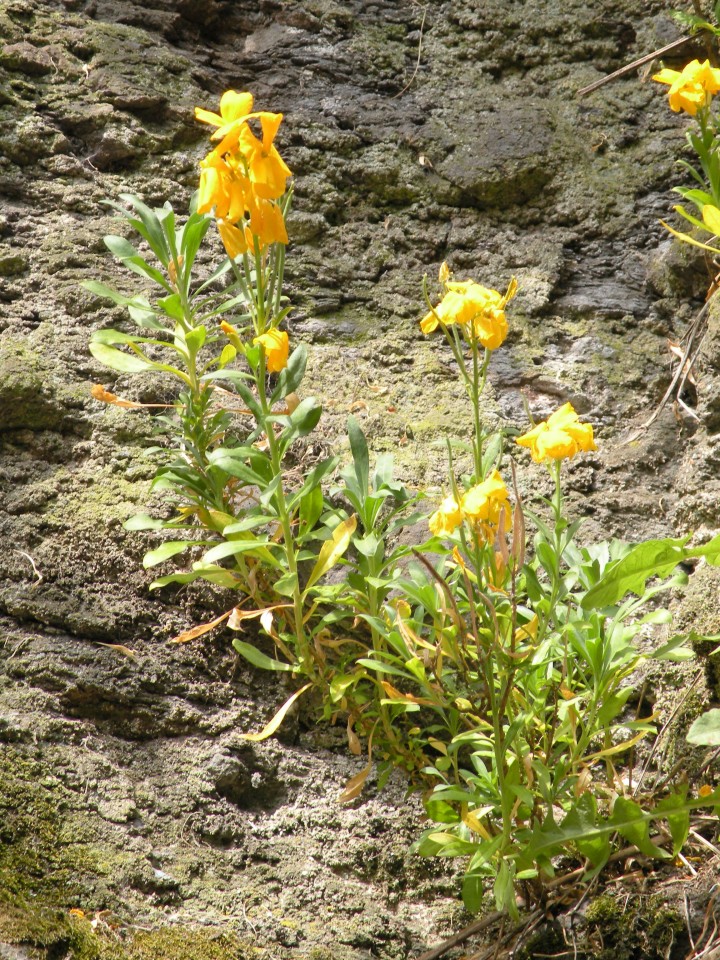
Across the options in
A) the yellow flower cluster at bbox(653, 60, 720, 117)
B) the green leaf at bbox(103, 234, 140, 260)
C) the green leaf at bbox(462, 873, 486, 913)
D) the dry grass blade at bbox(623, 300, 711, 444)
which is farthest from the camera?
the dry grass blade at bbox(623, 300, 711, 444)

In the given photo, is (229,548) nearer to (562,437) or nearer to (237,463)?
(237,463)

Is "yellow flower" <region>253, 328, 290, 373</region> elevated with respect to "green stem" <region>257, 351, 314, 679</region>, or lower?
elevated

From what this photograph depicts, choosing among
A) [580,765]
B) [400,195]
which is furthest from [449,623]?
[400,195]

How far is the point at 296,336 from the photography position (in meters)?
2.26

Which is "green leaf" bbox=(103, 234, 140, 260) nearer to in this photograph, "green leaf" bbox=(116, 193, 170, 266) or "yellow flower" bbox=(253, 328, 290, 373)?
"green leaf" bbox=(116, 193, 170, 266)

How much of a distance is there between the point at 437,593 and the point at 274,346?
55cm

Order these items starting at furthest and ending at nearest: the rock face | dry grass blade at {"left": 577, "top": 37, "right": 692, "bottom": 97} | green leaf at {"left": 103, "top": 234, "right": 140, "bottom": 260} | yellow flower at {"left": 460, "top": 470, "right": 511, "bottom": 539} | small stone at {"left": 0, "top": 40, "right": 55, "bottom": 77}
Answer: small stone at {"left": 0, "top": 40, "right": 55, "bottom": 77} < dry grass blade at {"left": 577, "top": 37, "right": 692, "bottom": 97} < green leaf at {"left": 103, "top": 234, "right": 140, "bottom": 260} < the rock face < yellow flower at {"left": 460, "top": 470, "right": 511, "bottom": 539}

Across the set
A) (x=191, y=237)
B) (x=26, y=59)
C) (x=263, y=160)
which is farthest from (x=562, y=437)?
(x=26, y=59)

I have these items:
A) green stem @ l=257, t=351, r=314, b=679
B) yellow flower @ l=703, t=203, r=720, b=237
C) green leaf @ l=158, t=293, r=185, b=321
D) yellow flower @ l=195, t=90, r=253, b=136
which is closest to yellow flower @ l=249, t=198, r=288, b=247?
yellow flower @ l=195, t=90, r=253, b=136

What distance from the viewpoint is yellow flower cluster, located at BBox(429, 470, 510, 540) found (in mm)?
1215

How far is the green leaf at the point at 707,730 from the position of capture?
1252 millimetres

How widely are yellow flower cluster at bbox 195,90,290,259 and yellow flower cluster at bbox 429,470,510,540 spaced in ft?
1.74

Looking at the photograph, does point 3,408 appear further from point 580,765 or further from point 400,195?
point 580,765

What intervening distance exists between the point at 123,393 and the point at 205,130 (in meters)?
0.98
